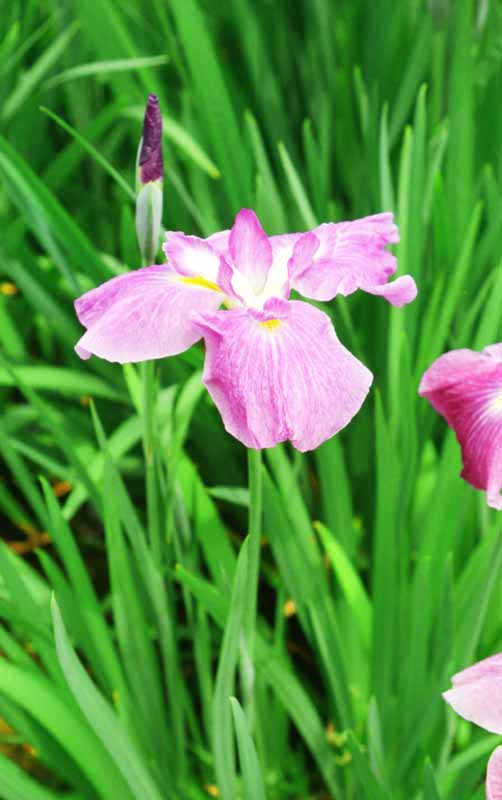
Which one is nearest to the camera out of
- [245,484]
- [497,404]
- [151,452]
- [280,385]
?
A: [280,385]

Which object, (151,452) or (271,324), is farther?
(151,452)

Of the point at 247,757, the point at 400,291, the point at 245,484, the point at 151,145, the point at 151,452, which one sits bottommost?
the point at 245,484

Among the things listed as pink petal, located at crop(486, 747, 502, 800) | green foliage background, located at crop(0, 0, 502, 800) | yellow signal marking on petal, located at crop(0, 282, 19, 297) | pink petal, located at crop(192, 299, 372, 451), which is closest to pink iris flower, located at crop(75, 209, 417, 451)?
pink petal, located at crop(192, 299, 372, 451)

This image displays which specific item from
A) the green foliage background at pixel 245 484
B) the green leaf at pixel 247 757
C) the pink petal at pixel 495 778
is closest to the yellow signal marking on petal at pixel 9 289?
the green foliage background at pixel 245 484

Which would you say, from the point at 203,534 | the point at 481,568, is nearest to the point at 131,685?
the point at 203,534

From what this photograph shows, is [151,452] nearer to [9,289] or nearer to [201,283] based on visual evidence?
[201,283]

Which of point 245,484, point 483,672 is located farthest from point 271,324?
point 245,484

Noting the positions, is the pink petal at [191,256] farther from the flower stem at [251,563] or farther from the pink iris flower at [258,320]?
the flower stem at [251,563]
